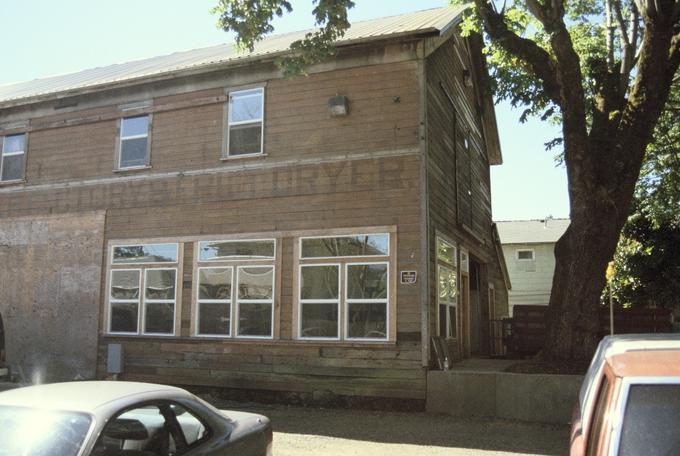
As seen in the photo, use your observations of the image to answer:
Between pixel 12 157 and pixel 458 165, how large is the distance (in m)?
11.3

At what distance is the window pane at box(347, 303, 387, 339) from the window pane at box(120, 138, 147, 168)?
20.2ft

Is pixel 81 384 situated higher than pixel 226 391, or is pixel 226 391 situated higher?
pixel 81 384

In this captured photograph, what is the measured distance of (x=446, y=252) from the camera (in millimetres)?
12953

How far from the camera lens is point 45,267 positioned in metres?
14.4

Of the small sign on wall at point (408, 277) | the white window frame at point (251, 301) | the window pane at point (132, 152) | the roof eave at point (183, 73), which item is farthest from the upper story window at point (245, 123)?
the small sign on wall at point (408, 277)

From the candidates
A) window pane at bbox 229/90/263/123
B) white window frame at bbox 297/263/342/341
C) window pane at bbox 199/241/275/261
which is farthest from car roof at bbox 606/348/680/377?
window pane at bbox 229/90/263/123

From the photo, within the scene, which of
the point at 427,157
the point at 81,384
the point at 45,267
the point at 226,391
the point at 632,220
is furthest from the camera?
the point at 632,220

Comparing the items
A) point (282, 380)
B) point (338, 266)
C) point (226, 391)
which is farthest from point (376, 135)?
point (226, 391)

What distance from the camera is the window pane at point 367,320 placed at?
36.7ft

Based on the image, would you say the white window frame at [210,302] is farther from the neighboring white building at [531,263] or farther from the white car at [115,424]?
the neighboring white building at [531,263]

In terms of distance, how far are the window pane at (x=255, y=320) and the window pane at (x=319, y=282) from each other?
0.87 metres

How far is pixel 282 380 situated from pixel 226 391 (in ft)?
4.32

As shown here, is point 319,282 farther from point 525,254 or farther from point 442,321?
point 525,254

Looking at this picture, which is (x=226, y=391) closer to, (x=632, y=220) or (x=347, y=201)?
(x=347, y=201)
